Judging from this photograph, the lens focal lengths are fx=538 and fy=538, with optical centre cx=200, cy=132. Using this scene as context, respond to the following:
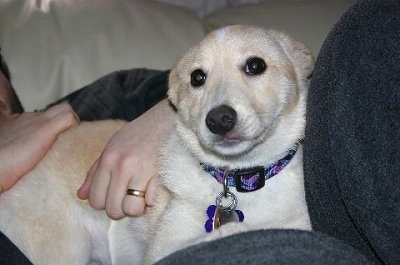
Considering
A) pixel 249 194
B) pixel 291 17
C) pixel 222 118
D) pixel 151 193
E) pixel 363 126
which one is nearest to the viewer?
pixel 363 126

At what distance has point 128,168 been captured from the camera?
6.40ft

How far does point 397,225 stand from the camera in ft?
3.43

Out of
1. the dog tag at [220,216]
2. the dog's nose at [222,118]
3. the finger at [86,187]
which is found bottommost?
the finger at [86,187]

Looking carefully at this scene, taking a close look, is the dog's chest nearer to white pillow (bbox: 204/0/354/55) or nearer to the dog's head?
the dog's head

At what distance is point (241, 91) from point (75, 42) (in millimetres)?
1516

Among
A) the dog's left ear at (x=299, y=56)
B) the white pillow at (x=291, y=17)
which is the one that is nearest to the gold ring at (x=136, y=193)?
the dog's left ear at (x=299, y=56)

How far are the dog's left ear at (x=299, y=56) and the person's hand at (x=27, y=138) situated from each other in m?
0.97

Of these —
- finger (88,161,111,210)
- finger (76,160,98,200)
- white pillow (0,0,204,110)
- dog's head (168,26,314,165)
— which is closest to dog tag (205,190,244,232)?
dog's head (168,26,314,165)

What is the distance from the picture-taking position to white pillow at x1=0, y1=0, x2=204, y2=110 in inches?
113

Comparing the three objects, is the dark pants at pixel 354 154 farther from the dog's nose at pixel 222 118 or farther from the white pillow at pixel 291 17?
the white pillow at pixel 291 17

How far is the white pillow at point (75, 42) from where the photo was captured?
9.41 feet

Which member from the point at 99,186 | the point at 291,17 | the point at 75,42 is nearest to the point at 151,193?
the point at 99,186

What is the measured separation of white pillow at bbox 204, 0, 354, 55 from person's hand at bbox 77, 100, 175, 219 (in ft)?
3.90

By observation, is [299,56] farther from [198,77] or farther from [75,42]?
[75,42]
